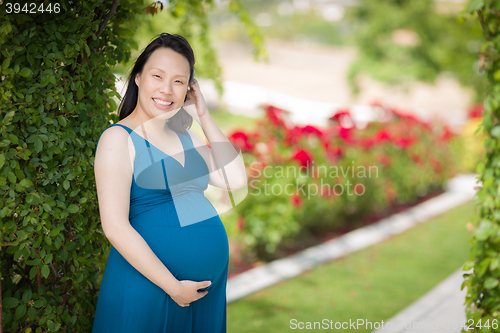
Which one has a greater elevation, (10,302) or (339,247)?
(10,302)

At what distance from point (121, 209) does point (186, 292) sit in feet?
1.41

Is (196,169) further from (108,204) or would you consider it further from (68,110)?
(68,110)

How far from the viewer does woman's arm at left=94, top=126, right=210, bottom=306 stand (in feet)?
5.19

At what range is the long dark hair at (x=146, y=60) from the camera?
1.82 meters

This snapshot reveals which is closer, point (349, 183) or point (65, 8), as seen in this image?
point (65, 8)

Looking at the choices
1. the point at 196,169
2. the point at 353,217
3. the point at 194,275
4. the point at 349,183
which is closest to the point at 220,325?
the point at 194,275

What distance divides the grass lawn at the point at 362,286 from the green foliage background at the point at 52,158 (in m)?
1.88

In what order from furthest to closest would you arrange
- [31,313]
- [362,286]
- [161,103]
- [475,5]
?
[362,286], [31,313], [161,103], [475,5]

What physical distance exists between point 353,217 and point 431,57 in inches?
517

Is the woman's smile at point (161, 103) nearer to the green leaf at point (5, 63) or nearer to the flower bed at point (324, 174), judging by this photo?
the green leaf at point (5, 63)

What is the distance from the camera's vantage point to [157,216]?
1.76m

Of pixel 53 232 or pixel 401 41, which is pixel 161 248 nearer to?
pixel 53 232

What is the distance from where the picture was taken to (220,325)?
78.7 inches

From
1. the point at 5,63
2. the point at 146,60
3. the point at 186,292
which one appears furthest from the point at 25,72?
Result: the point at 186,292
